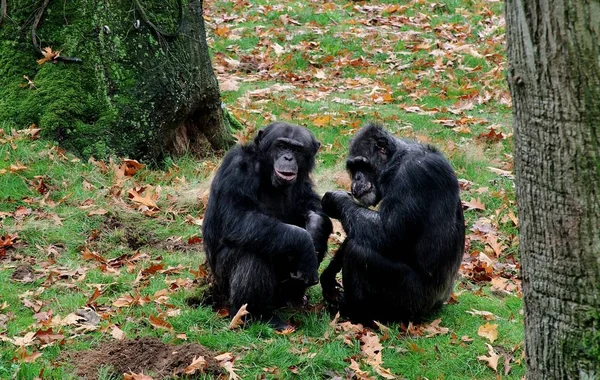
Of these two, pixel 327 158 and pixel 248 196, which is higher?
pixel 248 196

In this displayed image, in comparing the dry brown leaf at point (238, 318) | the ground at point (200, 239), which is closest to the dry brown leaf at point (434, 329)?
the ground at point (200, 239)

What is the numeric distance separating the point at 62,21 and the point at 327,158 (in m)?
3.79

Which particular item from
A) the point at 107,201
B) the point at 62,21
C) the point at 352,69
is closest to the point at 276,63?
the point at 352,69

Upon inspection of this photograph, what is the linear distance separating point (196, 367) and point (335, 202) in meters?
2.10

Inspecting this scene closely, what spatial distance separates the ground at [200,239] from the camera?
5.83 meters

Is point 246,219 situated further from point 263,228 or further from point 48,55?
point 48,55

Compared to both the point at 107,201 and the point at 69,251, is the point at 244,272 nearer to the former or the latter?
the point at 69,251

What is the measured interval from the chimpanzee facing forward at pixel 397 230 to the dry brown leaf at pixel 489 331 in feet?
1.55

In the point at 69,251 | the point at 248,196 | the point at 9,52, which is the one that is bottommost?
the point at 69,251

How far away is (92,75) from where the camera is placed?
936 centimetres

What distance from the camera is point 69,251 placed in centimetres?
762

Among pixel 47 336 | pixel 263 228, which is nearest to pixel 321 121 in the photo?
pixel 263 228

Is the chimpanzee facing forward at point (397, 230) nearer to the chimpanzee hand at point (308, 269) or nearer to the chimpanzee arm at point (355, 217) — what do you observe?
the chimpanzee arm at point (355, 217)

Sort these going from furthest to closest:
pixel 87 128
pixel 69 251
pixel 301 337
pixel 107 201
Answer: pixel 87 128 → pixel 107 201 → pixel 69 251 → pixel 301 337
